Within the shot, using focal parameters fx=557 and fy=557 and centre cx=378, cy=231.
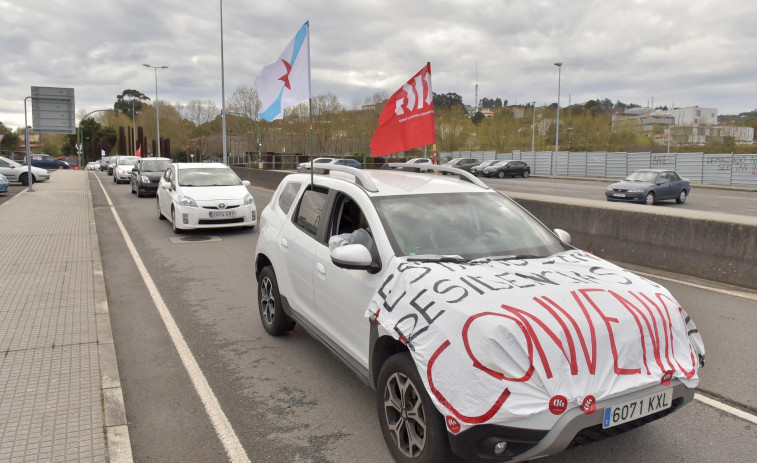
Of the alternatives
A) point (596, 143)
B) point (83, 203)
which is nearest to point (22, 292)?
point (83, 203)

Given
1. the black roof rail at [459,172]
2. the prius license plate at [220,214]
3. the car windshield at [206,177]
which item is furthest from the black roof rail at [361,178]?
the car windshield at [206,177]

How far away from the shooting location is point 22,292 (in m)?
6.98

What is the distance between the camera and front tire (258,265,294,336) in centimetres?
532

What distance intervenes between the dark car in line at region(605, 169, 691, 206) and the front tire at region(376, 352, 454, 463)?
22450 mm

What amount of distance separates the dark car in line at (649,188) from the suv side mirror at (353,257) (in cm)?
2223

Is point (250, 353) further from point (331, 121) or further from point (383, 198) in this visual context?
point (331, 121)

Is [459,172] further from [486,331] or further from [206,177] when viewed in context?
[206,177]

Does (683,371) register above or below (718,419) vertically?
above

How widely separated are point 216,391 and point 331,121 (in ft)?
203

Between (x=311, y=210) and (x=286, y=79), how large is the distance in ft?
8.70

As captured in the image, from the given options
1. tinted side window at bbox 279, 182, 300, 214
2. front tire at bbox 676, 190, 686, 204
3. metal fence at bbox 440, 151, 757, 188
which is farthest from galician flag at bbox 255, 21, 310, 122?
metal fence at bbox 440, 151, 757, 188

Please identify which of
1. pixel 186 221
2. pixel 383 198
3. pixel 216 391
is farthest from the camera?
pixel 186 221

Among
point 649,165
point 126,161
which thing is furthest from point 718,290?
point 649,165

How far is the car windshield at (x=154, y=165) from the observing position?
23.2 meters
